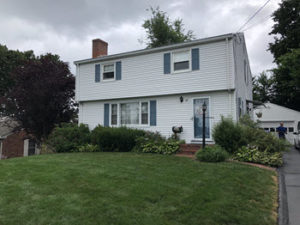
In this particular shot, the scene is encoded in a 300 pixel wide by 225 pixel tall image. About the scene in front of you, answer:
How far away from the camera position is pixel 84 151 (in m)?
10.8

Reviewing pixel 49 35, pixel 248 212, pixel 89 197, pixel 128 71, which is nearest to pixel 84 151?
pixel 128 71

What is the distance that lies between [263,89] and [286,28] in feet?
34.2

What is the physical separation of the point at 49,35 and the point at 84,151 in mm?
10098

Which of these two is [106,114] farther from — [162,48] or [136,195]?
[136,195]

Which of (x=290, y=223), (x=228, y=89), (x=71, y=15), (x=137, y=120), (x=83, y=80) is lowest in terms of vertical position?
(x=290, y=223)

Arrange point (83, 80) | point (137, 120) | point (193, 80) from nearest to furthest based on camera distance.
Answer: point (193, 80)
point (137, 120)
point (83, 80)

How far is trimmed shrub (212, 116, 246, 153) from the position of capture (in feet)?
27.8

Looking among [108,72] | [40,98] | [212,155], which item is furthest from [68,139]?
[212,155]

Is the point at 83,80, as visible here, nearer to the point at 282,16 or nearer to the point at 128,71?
the point at 128,71

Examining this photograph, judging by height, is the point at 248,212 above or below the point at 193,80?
below

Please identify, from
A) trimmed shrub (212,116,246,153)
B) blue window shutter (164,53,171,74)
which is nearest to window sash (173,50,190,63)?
blue window shutter (164,53,171,74)

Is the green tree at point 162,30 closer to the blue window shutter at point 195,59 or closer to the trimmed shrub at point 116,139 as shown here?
the blue window shutter at point 195,59

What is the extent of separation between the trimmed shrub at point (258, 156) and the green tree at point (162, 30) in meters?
19.0

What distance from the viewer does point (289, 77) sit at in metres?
22.1
